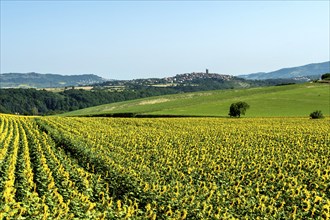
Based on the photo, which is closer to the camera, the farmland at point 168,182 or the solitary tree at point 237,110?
the farmland at point 168,182

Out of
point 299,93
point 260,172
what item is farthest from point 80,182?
point 299,93

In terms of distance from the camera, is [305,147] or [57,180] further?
[305,147]

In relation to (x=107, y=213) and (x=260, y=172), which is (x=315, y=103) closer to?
(x=260, y=172)

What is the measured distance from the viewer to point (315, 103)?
93.5 m

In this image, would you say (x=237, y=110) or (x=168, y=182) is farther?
(x=237, y=110)

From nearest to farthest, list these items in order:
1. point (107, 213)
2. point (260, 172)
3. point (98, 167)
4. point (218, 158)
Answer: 1. point (107, 213)
2. point (260, 172)
3. point (98, 167)
4. point (218, 158)

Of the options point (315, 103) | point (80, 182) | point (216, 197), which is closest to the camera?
point (216, 197)

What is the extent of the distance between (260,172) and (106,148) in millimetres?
12530

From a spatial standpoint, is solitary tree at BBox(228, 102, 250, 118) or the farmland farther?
solitary tree at BBox(228, 102, 250, 118)

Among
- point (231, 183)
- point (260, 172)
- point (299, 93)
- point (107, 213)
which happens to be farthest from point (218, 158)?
point (299, 93)

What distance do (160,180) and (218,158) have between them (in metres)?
6.83

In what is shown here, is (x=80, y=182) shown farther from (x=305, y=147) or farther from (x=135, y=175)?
(x=305, y=147)

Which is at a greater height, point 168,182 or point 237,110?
point 168,182

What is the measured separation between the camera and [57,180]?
58.2 feet
